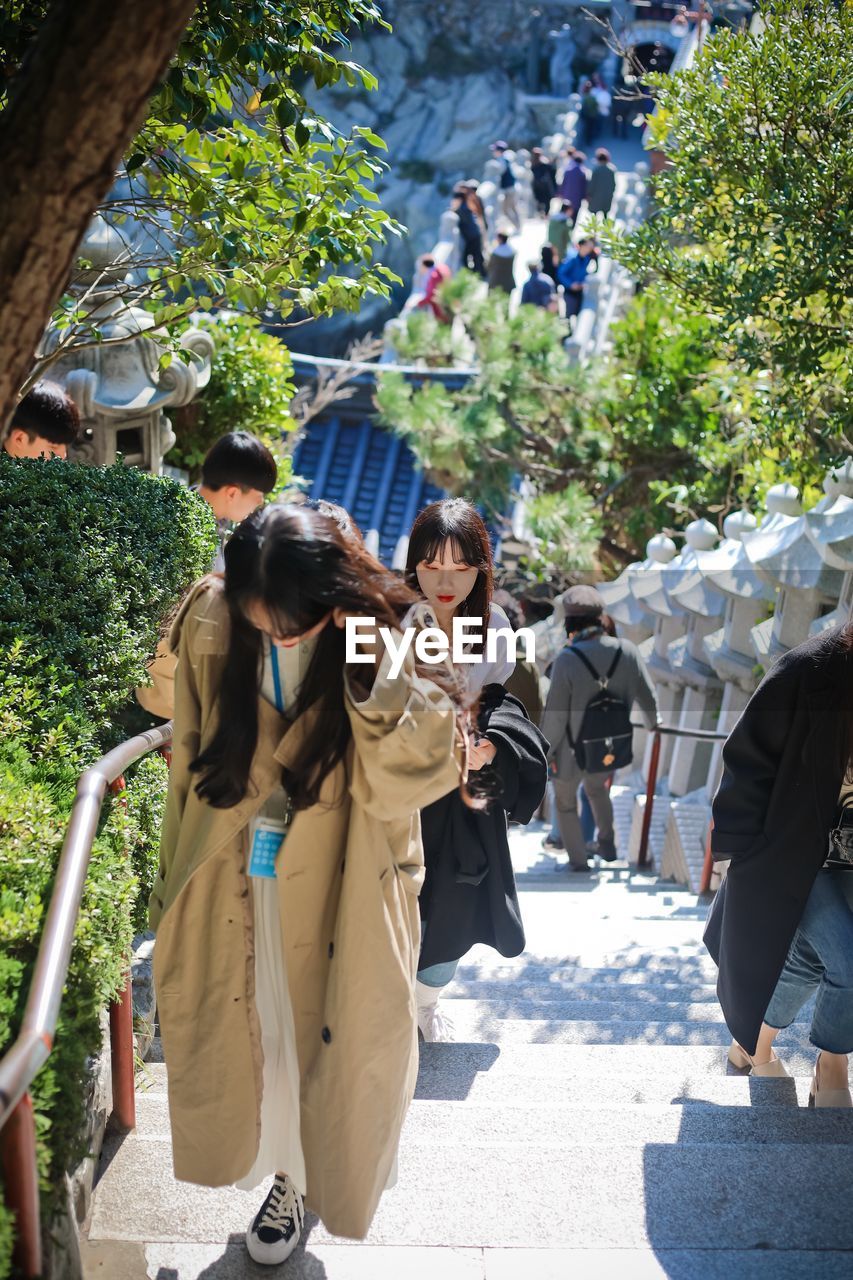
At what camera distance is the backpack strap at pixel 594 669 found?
6262mm

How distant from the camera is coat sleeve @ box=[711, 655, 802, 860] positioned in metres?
2.96

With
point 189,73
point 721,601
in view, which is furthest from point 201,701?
point 721,601

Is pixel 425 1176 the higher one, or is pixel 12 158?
pixel 12 158

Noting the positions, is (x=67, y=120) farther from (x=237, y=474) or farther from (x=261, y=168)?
(x=261, y=168)

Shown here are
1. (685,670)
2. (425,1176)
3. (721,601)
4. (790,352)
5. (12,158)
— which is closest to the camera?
(12,158)

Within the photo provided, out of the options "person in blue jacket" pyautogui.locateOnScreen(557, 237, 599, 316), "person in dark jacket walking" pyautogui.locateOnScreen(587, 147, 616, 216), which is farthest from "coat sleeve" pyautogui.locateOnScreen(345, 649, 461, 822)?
"person in dark jacket walking" pyautogui.locateOnScreen(587, 147, 616, 216)

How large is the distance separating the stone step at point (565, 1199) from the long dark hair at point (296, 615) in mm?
967

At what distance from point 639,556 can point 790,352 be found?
8.09 m

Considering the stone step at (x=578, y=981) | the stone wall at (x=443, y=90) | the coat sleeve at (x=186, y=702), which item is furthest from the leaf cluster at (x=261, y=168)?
the stone wall at (x=443, y=90)

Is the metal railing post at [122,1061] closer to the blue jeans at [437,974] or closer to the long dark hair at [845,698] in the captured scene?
the blue jeans at [437,974]

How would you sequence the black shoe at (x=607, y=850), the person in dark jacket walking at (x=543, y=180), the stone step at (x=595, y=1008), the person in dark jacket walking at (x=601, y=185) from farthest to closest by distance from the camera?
the person in dark jacket walking at (x=543, y=180) < the person in dark jacket walking at (x=601, y=185) < the black shoe at (x=607, y=850) < the stone step at (x=595, y=1008)

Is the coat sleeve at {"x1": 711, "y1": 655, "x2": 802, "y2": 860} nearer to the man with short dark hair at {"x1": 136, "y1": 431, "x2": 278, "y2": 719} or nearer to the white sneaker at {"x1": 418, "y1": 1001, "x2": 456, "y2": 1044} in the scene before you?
the white sneaker at {"x1": 418, "y1": 1001, "x2": 456, "y2": 1044}

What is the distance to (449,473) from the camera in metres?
14.2

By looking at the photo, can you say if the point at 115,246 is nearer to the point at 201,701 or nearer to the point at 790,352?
the point at 790,352
